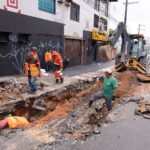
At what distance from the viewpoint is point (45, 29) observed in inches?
762

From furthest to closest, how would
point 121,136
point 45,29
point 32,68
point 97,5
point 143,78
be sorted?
point 97,5 < point 45,29 < point 143,78 < point 32,68 < point 121,136

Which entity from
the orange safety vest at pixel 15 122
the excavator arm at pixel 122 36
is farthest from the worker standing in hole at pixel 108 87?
the excavator arm at pixel 122 36

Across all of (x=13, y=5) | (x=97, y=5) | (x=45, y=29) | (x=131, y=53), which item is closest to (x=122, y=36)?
(x=131, y=53)

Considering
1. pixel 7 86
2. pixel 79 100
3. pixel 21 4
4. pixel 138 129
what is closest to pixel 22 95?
pixel 7 86

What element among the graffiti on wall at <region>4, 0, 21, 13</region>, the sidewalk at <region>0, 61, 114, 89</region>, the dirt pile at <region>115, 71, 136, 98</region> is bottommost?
the sidewalk at <region>0, 61, 114, 89</region>

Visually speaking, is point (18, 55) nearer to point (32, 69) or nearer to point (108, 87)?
point (32, 69)

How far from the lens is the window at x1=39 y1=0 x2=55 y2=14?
61.8 ft

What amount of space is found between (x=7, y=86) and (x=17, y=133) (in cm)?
548

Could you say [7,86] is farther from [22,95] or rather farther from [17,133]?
[17,133]

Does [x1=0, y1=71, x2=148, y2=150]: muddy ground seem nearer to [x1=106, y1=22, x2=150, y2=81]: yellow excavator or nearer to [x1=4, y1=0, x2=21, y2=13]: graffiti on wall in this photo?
[x1=4, y1=0, x2=21, y2=13]: graffiti on wall

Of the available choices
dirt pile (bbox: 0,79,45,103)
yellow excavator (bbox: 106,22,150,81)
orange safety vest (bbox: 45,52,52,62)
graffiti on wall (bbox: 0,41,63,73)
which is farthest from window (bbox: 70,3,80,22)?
dirt pile (bbox: 0,79,45,103)

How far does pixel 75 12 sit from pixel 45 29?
712 centimetres

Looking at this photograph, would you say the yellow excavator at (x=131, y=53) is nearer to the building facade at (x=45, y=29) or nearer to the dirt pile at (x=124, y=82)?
the dirt pile at (x=124, y=82)

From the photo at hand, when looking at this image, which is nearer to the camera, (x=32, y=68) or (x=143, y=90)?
(x=32, y=68)
